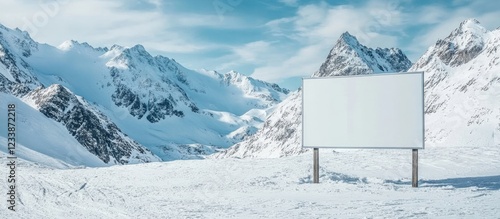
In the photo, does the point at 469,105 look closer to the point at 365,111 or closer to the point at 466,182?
the point at 466,182

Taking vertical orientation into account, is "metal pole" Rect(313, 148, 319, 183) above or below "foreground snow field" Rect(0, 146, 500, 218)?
above

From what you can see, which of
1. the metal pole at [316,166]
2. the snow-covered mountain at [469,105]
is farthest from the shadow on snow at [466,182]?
the snow-covered mountain at [469,105]

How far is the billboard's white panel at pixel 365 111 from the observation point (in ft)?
88.1

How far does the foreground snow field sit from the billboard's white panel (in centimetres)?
287

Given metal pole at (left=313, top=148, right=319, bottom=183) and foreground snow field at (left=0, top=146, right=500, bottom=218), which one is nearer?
foreground snow field at (left=0, top=146, right=500, bottom=218)

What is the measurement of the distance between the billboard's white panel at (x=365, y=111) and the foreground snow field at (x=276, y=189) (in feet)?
9.41

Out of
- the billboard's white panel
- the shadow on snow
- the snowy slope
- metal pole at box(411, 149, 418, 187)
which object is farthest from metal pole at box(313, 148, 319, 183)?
the snowy slope

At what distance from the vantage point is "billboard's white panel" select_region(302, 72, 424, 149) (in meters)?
26.8

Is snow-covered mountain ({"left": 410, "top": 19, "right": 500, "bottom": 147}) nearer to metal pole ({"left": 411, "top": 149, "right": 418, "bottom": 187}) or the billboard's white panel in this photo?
metal pole ({"left": 411, "top": 149, "right": 418, "bottom": 187})

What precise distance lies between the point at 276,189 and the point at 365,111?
6971 millimetres

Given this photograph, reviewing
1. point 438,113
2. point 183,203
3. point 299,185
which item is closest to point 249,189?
point 299,185

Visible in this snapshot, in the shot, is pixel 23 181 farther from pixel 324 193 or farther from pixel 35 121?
pixel 35 121

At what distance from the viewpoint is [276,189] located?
1099 inches

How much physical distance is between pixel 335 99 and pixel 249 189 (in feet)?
24.5
